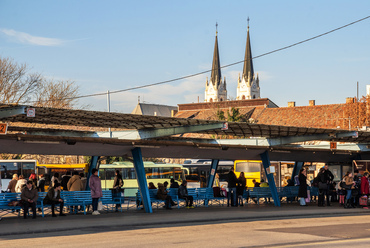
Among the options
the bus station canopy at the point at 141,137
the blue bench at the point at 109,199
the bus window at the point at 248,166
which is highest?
the bus station canopy at the point at 141,137

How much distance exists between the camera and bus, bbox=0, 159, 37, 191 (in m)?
42.0

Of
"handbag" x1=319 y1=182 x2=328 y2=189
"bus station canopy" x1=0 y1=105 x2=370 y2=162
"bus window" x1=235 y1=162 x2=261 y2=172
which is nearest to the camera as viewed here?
"bus station canopy" x1=0 y1=105 x2=370 y2=162

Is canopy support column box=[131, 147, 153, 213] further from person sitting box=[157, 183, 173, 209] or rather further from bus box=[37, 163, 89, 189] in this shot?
bus box=[37, 163, 89, 189]

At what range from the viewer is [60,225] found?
1709 cm

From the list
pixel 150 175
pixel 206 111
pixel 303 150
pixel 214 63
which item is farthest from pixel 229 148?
pixel 214 63

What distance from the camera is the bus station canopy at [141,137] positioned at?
19031mm

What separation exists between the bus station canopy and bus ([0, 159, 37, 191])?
18237 millimetres

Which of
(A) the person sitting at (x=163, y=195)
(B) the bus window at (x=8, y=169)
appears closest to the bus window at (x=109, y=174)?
(B) the bus window at (x=8, y=169)

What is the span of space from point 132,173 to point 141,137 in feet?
79.7

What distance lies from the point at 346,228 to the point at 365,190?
10447 millimetres

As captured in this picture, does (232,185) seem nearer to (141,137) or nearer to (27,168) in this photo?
(141,137)

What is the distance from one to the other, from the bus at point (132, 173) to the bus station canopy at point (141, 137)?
1963 centimetres

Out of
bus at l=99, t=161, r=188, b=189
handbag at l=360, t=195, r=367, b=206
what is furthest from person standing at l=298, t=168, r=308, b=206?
bus at l=99, t=161, r=188, b=189

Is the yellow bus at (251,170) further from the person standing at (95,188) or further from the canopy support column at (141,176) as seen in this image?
the person standing at (95,188)
